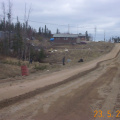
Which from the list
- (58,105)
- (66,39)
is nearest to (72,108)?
(58,105)

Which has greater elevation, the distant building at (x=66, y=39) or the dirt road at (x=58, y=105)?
the distant building at (x=66, y=39)

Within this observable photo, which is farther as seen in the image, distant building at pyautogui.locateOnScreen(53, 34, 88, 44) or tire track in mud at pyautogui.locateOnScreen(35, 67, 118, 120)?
distant building at pyautogui.locateOnScreen(53, 34, 88, 44)

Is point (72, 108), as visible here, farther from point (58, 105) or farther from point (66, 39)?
point (66, 39)

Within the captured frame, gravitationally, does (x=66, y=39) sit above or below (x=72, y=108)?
above

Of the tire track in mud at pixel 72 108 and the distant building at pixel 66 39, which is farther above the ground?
the distant building at pixel 66 39

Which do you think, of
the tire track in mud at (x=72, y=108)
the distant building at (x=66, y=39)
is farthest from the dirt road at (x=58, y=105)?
the distant building at (x=66, y=39)

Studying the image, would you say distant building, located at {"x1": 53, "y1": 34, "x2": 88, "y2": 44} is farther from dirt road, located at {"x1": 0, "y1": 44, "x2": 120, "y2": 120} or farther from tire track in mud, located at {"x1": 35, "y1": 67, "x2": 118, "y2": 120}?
tire track in mud, located at {"x1": 35, "y1": 67, "x2": 118, "y2": 120}

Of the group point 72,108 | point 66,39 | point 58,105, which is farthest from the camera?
point 66,39

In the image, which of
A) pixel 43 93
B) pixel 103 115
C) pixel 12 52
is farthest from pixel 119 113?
pixel 12 52

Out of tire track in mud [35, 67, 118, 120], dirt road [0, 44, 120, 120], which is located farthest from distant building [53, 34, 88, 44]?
tire track in mud [35, 67, 118, 120]

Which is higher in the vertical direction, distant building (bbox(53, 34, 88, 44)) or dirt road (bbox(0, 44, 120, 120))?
distant building (bbox(53, 34, 88, 44))

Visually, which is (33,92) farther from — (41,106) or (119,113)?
(119,113)

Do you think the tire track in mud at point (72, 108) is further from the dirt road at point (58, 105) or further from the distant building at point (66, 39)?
the distant building at point (66, 39)

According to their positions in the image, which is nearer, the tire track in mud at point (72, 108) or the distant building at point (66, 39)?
the tire track in mud at point (72, 108)
